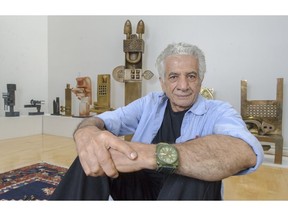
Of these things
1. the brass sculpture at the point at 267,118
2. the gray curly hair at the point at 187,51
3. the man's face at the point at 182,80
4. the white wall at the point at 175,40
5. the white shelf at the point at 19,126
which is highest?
the white wall at the point at 175,40

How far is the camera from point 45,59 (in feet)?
10.4

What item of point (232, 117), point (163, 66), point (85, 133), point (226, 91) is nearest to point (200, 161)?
point (232, 117)

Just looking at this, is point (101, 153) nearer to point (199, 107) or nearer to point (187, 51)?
point (199, 107)

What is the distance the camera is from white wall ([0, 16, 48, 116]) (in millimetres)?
2727

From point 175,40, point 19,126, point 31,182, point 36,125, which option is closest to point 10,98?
point 19,126

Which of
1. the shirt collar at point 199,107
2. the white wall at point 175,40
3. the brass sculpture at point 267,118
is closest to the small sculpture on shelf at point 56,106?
the white wall at point 175,40

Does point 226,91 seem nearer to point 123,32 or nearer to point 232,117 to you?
point 123,32

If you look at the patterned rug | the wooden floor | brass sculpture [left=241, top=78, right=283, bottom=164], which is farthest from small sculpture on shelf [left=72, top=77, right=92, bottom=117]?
brass sculpture [left=241, top=78, right=283, bottom=164]

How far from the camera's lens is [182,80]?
982mm

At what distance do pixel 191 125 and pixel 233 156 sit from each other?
0.30 metres

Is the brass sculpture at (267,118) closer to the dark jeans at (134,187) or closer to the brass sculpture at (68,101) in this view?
the dark jeans at (134,187)

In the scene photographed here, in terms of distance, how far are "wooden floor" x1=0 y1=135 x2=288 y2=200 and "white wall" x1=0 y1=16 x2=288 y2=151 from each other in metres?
0.60

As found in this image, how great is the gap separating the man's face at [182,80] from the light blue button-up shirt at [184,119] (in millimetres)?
40

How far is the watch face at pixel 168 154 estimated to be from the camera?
1.97ft
